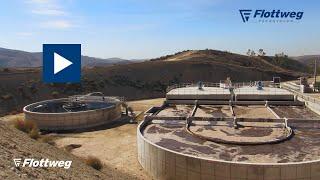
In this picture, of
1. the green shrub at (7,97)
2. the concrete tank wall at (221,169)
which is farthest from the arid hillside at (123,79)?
the concrete tank wall at (221,169)

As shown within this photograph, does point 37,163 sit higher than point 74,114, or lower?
higher

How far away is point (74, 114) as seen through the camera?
3894 centimetres

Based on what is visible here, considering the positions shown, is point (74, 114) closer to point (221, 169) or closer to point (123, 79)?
point (221, 169)

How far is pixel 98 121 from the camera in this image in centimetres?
4072

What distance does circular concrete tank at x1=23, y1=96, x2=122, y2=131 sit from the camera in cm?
3869

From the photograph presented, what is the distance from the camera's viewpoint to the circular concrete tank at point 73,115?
38688 millimetres

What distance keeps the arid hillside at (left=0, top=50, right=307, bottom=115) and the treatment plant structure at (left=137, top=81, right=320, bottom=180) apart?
118 feet

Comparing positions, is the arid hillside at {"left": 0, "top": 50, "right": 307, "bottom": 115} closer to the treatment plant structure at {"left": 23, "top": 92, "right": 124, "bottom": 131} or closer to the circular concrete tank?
the treatment plant structure at {"left": 23, "top": 92, "right": 124, "bottom": 131}

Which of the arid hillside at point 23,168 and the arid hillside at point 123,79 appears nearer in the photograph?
the arid hillside at point 23,168

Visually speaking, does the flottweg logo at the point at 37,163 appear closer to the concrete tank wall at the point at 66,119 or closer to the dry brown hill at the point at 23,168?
the dry brown hill at the point at 23,168

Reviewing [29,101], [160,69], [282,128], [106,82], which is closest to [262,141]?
[282,128]

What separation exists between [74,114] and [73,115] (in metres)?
0.15

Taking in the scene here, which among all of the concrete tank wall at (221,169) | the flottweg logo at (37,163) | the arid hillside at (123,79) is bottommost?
the concrete tank wall at (221,169)

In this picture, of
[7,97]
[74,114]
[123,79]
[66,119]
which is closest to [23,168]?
[66,119]
